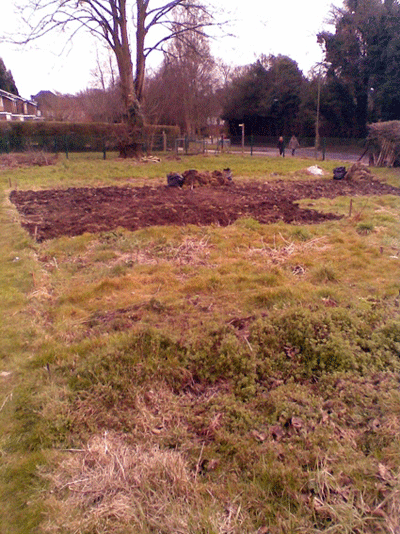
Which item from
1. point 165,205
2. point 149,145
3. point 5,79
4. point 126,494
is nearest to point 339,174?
point 165,205

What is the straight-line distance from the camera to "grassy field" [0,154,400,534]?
2287mm

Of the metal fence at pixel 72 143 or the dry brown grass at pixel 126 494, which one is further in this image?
the metal fence at pixel 72 143

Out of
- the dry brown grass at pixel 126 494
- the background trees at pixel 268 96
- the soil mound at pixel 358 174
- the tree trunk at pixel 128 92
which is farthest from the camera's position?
the background trees at pixel 268 96

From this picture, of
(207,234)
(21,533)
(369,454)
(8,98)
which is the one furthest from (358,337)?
(8,98)

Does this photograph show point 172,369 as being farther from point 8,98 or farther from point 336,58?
point 8,98

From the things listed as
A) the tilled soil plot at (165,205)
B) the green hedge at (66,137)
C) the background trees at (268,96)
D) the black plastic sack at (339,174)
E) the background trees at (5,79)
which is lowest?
the tilled soil plot at (165,205)

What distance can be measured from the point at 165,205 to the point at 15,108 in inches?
2512

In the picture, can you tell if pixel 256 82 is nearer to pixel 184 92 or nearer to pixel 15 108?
pixel 184 92

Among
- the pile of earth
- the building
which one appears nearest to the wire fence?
the pile of earth

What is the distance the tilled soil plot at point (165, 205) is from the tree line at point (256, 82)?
14.0m

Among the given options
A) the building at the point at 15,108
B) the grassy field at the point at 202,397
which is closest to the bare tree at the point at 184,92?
the building at the point at 15,108

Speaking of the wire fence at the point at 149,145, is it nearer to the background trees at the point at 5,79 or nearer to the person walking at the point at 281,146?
the person walking at the point at 281,146

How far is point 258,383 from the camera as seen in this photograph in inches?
132

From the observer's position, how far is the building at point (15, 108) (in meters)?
54.4
